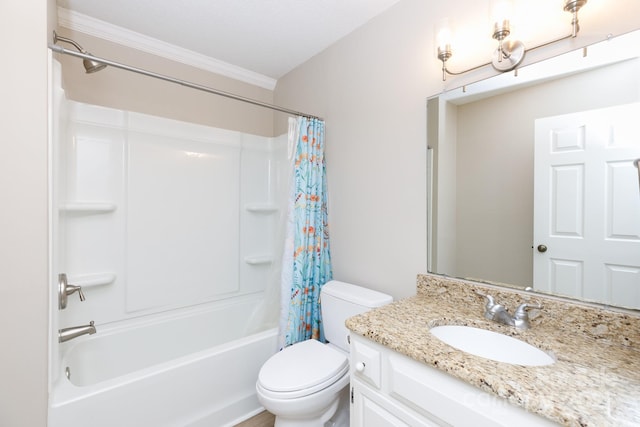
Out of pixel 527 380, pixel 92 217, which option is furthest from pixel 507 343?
pixel 92 217

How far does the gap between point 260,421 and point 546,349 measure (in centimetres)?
158

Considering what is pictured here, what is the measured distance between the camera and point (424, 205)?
150 cm

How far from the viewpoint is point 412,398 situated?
0.87m

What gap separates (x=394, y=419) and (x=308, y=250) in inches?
45.5

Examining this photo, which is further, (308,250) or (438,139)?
(308,250)

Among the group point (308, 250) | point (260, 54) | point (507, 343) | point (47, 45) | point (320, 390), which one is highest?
point (260, 54)

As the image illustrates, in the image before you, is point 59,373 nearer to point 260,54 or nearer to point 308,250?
point 308,250

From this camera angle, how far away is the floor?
5.48ft

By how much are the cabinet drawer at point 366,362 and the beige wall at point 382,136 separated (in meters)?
0.61

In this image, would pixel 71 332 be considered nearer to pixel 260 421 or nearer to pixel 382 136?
pixel 260 421

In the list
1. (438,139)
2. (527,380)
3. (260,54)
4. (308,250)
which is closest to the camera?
(527,380)

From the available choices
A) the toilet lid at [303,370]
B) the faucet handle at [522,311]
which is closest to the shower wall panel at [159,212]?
the toilet lid at [303,370]

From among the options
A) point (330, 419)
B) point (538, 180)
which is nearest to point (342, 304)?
point (330, 419)

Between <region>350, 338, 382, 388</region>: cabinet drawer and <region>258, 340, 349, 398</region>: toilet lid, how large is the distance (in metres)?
0.34
